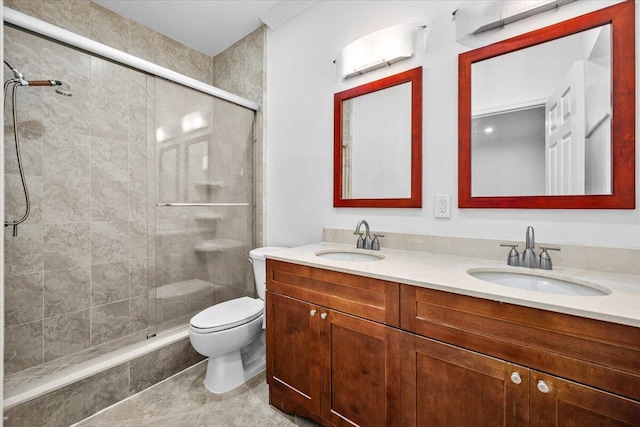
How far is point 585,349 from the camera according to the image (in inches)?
27.5

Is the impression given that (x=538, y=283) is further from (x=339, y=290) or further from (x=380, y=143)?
(x=380, y=143)

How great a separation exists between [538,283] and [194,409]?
1.82m

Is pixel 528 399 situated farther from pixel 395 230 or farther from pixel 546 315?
pixel 395 230

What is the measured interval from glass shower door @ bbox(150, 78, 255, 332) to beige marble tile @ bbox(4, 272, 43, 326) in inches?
25.0

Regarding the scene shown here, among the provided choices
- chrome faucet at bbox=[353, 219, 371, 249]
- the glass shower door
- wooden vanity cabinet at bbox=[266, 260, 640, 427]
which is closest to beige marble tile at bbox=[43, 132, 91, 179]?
the glass shower door

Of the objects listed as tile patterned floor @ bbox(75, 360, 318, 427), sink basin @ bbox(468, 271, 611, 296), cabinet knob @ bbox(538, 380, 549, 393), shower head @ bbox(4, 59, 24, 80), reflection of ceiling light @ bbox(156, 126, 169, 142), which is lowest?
tile patterned floor @ bbox(75, 360, 318, 427)

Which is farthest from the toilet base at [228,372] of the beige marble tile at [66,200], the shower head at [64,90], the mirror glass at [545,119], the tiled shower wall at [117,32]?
the tiled shower wall at [117,32]

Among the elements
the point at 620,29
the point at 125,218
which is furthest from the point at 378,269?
the point at 125,218

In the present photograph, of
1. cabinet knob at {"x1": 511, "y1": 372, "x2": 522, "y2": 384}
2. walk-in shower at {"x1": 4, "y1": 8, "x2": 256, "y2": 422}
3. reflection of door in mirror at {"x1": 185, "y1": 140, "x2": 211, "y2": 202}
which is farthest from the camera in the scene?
reflection of door in mirror at {"x1": 185, "y1": 140, "x2": 211, "y2": 202}

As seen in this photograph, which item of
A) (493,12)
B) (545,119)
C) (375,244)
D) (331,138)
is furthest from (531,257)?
(331,138)

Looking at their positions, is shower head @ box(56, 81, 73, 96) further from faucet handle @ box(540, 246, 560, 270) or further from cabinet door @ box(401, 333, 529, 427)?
faucet handle @ box(540, 246, 560, 270)

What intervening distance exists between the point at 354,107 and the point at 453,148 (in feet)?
2.23

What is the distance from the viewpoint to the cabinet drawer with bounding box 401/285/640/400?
26.0 inches

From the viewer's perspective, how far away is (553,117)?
3.72 feet
